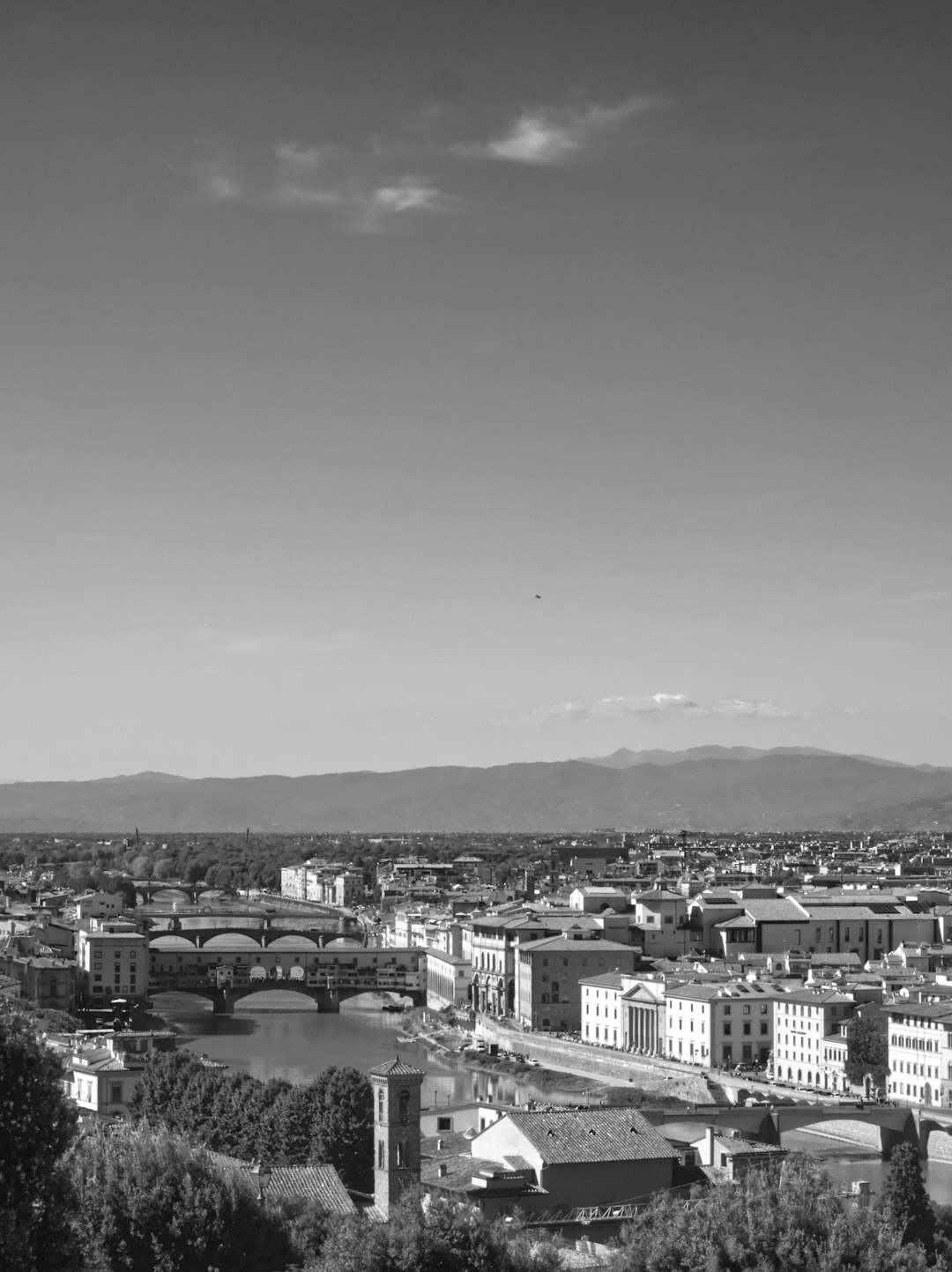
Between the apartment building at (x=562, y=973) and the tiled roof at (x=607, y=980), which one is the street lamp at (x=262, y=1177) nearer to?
the tiled roof at (x=607, y=980)

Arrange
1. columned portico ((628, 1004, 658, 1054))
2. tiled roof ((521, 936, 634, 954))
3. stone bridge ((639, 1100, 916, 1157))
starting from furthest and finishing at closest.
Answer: tiled roof ((521, 936, 634, 954)) → columned portico ((628, 1004, 658, 1054)) → stone bridge ((639, 1100, 916, 1157))

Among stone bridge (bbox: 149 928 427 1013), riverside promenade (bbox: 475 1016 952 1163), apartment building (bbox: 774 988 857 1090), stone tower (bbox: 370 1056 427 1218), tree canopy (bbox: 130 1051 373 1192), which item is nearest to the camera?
stone tower (bbox: 370 1056 427 1218)

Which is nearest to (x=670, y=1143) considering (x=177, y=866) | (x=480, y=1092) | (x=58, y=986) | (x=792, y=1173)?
(x=792, y=1173)

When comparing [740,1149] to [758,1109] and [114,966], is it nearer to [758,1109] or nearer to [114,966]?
[758,1109]

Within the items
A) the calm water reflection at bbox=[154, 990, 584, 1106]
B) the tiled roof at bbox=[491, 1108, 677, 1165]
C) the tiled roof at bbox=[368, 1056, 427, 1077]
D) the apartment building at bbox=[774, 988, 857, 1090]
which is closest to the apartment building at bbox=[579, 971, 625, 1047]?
the calm water reflection at bbox=[154, 990, 584, 1106]

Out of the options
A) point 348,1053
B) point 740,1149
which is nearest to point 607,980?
point 348,1053

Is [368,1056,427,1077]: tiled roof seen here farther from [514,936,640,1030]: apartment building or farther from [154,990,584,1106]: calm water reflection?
[514,936,640,1030]: apartment building
